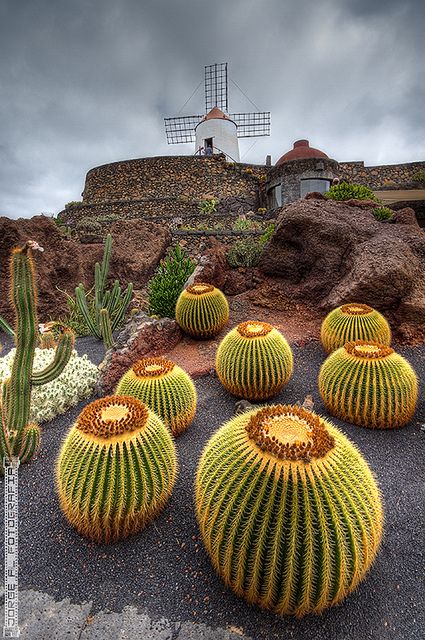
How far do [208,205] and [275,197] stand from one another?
4.11 m

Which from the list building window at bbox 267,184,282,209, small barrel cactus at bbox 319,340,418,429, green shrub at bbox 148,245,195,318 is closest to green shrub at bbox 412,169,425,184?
building window at bbox 267,184,282,209

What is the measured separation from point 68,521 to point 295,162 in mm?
19531

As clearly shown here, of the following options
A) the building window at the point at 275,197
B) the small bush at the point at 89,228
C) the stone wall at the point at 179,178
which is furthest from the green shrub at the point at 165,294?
the stone wall at the point at 179,178

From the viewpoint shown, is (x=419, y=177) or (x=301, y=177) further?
(x=419, y=177)

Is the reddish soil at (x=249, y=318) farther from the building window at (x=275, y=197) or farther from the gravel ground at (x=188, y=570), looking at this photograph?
the building window at (x=275, y=197)

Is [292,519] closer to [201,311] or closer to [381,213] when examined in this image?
[201,311]

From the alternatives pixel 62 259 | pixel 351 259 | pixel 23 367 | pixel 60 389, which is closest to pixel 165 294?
pixel 60 389

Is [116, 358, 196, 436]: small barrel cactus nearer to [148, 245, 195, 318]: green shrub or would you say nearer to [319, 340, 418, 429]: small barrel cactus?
[319, 340, 418, 429]: small barrel cactus

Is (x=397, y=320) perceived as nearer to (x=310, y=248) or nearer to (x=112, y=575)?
(x=310, y=248)

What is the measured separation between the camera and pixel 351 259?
694 centimetres

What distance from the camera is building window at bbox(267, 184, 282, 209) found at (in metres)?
19.5

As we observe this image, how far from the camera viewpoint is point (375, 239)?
6824 mm

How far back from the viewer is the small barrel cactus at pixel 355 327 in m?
5.01

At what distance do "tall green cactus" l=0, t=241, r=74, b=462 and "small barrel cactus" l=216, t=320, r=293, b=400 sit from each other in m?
1.91
